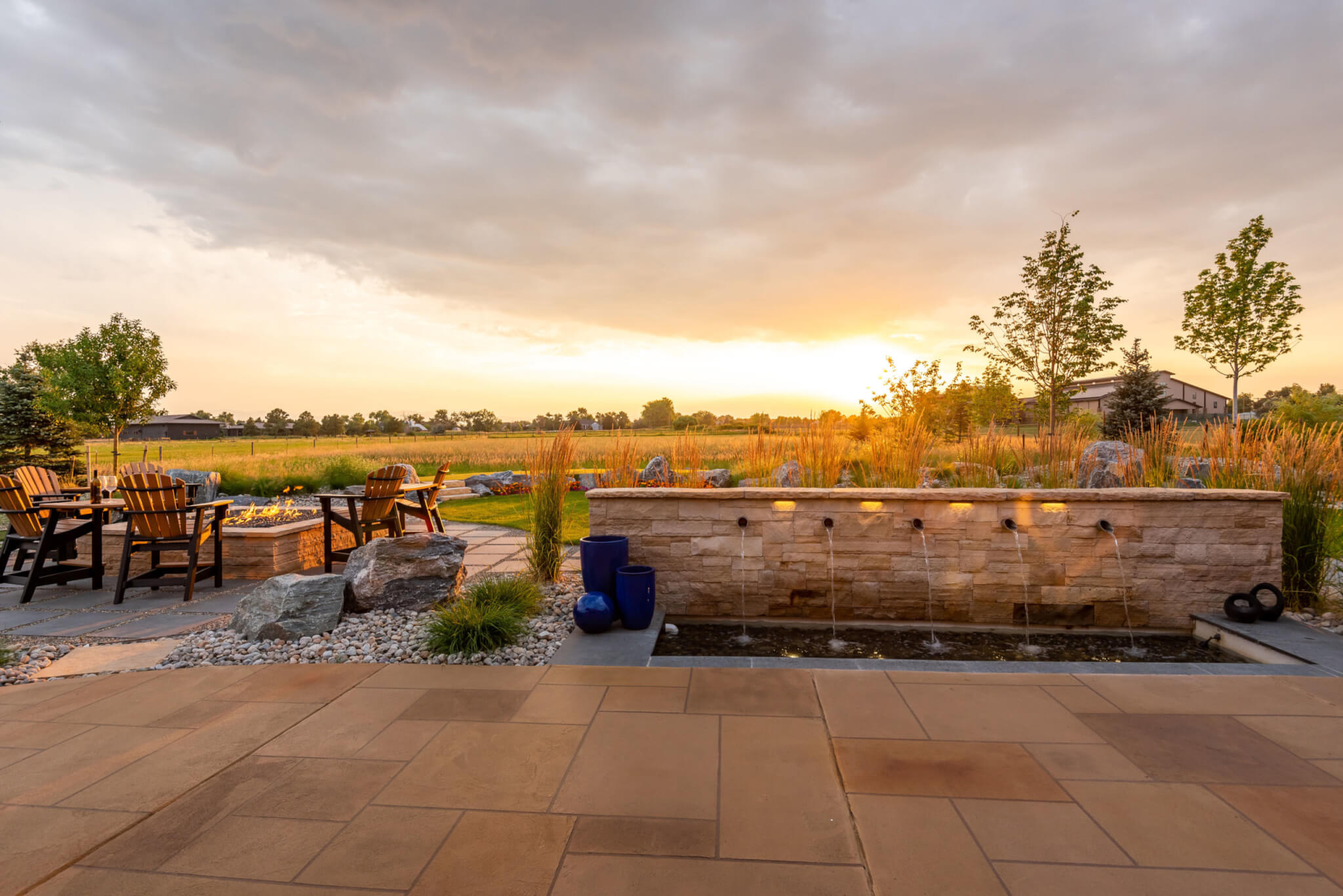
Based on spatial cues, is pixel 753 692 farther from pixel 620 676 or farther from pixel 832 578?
pixel 832 578

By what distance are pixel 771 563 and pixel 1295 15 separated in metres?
7.50

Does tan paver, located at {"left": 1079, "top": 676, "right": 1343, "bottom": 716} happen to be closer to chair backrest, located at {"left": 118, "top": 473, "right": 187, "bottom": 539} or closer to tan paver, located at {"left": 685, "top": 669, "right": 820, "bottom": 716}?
tan paver, located at {"left": 685, "top": 669, "right": 820, "bottom": 716}

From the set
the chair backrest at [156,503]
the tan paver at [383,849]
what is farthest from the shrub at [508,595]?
the chair backrest at [156,503]

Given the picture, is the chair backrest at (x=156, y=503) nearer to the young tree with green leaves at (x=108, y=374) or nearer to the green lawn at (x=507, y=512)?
the green lawn at (x=507, y=512)

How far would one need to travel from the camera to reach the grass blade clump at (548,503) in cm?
441

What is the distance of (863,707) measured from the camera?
2455 millimetres

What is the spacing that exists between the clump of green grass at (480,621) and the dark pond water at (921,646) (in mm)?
925

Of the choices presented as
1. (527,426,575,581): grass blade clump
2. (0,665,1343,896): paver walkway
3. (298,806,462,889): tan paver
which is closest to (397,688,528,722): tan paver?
(0,665,1343,896): paver walkway

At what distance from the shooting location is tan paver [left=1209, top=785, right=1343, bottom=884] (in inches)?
59.3

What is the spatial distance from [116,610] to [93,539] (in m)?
1.01

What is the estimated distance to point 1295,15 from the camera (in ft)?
17.5

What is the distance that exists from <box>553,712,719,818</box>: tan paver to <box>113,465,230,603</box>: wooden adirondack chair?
4.12 metres

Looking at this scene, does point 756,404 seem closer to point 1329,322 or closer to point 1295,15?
point 1295,15

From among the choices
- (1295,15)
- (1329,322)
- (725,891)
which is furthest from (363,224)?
(1329,322)
